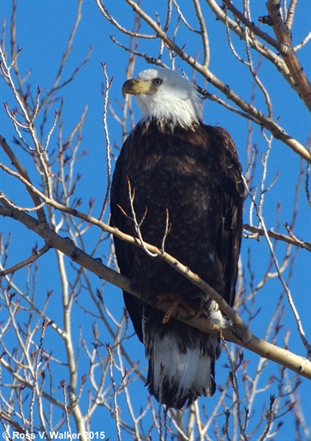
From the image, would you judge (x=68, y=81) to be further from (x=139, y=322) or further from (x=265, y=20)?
(x=265, y=20)

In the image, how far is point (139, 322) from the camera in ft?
17.0

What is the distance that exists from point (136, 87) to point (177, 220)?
3.56ft

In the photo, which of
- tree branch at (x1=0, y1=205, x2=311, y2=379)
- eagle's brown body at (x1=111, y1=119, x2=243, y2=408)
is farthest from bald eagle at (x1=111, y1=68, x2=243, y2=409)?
tree branch at (x1=0, y1=205, x2=311, y2=379)

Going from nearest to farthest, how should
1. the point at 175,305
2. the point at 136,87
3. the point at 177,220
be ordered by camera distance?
the point at 177,220
the point at 175,305
the point at 136,87

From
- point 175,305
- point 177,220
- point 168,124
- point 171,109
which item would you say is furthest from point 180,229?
point 171,109

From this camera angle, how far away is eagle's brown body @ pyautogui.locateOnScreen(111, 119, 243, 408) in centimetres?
462

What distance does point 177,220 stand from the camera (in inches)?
181

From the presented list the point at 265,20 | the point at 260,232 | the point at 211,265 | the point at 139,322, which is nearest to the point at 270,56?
the point at 265,20

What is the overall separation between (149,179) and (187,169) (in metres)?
0.23

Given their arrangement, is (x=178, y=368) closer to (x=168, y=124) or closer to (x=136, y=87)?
(x=168, y=124)

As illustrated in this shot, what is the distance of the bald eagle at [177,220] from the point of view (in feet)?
15.2

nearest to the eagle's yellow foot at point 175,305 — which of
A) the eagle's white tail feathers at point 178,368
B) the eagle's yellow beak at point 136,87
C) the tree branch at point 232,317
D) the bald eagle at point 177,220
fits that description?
the bald eagle at point 177,220

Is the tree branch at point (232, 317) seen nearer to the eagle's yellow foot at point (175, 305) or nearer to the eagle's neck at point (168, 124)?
the eagle's yellow foot at point (175, 305)

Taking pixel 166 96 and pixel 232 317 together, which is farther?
pixel 166 96
